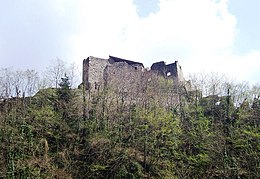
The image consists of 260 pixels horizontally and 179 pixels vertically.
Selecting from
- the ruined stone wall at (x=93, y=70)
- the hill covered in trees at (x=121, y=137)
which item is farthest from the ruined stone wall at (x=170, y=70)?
the hill covered in trees at (x=121, y=137)

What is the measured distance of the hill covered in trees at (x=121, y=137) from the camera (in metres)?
21.2

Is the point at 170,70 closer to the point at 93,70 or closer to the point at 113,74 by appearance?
the point at 113,74

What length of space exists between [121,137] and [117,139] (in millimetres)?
290

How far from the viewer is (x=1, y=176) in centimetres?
1981

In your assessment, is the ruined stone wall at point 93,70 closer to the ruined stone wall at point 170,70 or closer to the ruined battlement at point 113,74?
the ruined battlement at point 113,74

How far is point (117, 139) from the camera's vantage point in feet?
74.9

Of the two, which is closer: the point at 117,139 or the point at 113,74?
the point at 117,139

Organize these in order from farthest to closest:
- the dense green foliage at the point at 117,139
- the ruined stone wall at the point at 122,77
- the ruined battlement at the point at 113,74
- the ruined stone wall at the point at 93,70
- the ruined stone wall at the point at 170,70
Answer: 1. the ruined stone wall at the point at 170,70
2. the ruined stone wall at the point at 93,70
3. the ruined battlement at the point at 113,74
4. the ruined stone wall at the point at 122,77
5. the dense green foliage at the point at 117,139

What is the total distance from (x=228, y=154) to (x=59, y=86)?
37.4ft

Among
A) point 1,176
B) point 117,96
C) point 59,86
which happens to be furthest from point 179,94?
point 1,176

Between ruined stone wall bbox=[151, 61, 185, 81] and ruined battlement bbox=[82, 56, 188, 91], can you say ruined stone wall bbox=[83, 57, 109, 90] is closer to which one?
ruined battlement bbox=[82, 56, 188, 91]

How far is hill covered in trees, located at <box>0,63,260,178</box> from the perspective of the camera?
21172 millimetres

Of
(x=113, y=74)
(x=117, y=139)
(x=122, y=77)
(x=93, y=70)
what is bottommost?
(x=117, y=139)

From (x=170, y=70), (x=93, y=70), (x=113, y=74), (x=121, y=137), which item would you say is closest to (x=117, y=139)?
(x=121, y=137)
